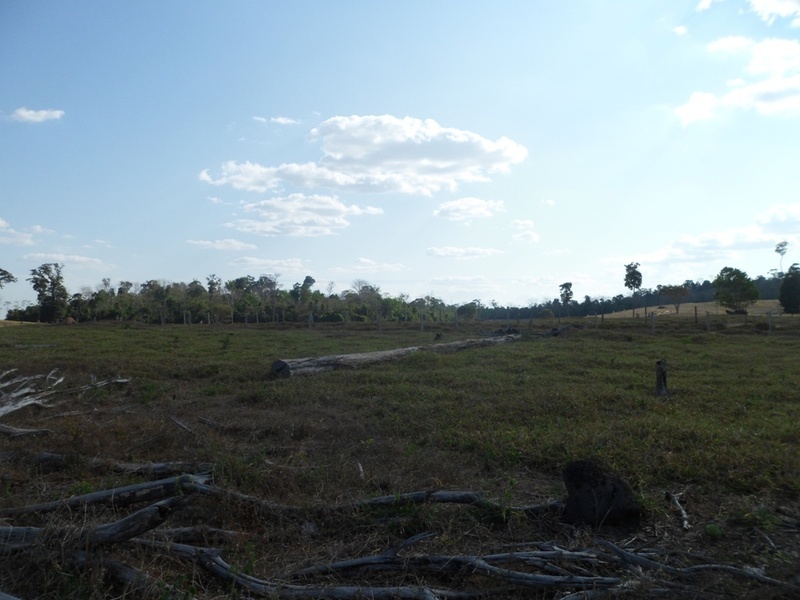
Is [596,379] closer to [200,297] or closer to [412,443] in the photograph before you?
[412,443]

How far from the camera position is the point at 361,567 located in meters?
3.75

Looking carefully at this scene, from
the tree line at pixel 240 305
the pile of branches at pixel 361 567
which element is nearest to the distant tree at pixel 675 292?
the tree line at pixel 240 305

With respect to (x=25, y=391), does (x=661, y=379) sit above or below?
above

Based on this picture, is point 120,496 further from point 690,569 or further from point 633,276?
point 633,276

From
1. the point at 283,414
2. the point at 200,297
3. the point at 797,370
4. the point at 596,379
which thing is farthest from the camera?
the point at 200,297

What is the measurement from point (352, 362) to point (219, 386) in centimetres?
324

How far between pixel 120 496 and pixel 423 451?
316 centimetres

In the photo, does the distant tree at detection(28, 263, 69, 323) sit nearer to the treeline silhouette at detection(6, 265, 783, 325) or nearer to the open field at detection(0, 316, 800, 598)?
the treeline silhouette at detection(6, 265, 783, 325)

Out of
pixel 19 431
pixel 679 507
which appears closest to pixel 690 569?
pixel 679 507

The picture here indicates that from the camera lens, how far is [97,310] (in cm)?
4669

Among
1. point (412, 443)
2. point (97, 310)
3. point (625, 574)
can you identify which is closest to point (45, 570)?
point (625, 574)

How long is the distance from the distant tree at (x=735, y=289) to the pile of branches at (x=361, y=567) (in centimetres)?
3322

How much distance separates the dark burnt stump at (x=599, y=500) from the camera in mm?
4324

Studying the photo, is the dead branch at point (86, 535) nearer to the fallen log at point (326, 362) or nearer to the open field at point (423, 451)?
the open field at point (423, 451)
